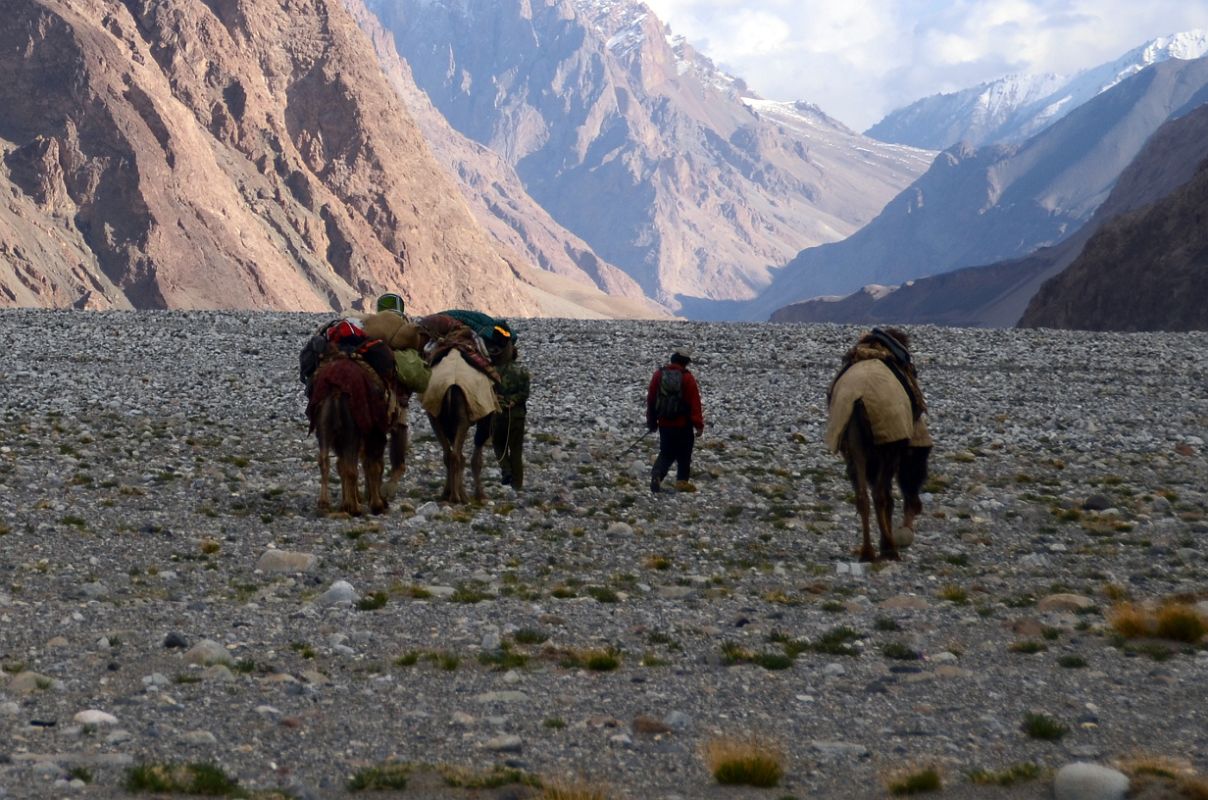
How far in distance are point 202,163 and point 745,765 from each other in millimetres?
159582

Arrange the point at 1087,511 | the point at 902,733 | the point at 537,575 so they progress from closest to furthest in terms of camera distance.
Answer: the point at 902,733 < the point at 537,575 < the point at 1087,511

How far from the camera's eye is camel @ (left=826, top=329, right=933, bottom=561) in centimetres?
1420

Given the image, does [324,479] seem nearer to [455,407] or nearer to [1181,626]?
[455,407]

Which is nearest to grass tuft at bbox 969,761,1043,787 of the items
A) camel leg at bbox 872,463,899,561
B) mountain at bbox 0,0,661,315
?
camel leg at bbox 872,463,899,561

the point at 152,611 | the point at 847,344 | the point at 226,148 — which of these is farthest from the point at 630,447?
the point at 226,148

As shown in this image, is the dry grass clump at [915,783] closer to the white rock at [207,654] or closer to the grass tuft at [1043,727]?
the grass tuft at [1043,727]

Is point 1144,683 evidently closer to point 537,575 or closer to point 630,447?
point 537,575

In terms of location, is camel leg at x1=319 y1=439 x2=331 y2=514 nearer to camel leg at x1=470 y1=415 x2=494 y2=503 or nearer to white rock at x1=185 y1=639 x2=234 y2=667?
camel leg at x1=470 y1=415 x2=494 y2=503

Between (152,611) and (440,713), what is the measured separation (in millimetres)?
3546

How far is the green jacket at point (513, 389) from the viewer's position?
1808 centimetres

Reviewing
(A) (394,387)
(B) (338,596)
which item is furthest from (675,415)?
(B) (338,596)

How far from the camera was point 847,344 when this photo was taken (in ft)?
125

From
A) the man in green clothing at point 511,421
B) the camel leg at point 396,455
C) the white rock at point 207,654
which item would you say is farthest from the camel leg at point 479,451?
the white rock at point 207,654

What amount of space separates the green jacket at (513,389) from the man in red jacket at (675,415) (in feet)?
5.25
